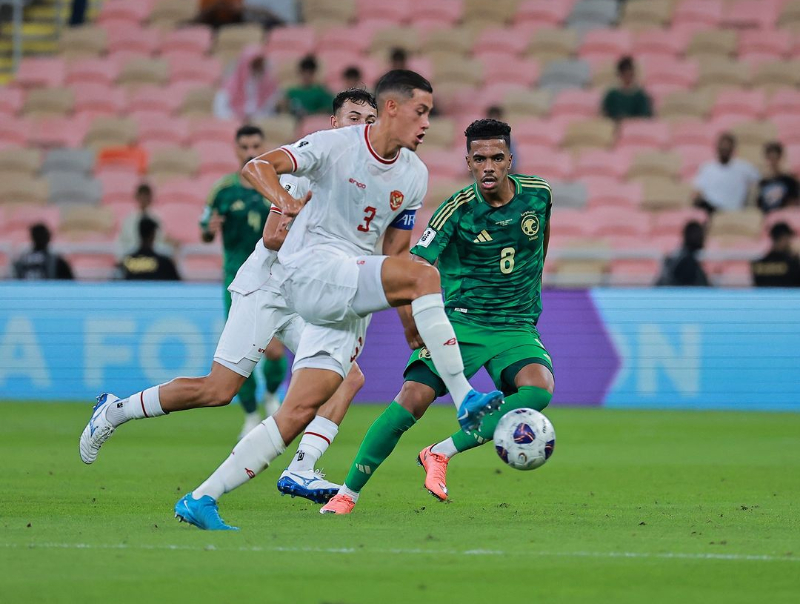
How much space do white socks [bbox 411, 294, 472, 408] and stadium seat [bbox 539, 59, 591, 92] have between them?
1397cm

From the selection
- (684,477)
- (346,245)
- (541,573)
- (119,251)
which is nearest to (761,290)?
(684,477)

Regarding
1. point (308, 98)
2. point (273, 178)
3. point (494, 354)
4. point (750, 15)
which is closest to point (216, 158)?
point (308, 98)

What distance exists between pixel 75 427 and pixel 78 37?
970 centimetres

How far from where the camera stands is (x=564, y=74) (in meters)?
19.8

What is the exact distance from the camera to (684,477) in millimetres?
9359

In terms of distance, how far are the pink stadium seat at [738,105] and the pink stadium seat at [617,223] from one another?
2981 mm

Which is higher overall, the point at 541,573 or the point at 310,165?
the point at 310,165

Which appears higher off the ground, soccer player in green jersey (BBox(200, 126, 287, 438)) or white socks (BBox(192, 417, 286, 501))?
soccer player in green jersey (BBox(200, 126, 287, 438))

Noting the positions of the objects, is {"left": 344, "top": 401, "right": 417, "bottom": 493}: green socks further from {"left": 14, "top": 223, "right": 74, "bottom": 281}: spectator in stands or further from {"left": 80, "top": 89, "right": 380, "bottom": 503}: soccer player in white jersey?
{"left": 14, "top": 223, "right": 74, "bottom": 281}: spectator in stands

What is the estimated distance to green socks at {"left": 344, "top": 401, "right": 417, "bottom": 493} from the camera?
739 cm

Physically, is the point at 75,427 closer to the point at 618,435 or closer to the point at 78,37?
the point at 618,435

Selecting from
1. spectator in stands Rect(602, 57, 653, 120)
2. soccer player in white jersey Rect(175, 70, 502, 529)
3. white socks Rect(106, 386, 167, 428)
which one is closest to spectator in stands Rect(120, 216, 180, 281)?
spectator in stands Rect(602, 57, 653, 120)

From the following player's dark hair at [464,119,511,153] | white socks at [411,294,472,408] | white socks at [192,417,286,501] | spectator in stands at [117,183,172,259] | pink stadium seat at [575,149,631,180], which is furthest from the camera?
pink stadium seat at [575,149,631,180]

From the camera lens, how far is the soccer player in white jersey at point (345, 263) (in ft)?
20.6
